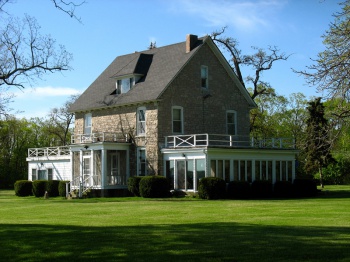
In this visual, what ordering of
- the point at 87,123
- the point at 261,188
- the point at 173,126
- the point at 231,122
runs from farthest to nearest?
the point at 87,123
the point at 231,122
the point at 173,126
the point at 261,188

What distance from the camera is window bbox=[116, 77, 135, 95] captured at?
40969 mm

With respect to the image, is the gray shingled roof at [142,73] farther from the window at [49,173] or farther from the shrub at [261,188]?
the shrub at [261,188]

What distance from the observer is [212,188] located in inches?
1302

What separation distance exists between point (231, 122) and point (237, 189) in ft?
29.6

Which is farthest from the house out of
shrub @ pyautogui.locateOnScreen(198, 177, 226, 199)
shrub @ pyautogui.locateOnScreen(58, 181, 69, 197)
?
shrub @ pyautogui.locateOnScreen(198, 177, 226, 199)

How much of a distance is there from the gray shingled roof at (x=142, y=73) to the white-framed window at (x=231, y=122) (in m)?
5.69

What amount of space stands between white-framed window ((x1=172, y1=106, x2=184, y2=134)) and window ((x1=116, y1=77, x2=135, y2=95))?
4191 mm

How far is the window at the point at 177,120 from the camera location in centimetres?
3858

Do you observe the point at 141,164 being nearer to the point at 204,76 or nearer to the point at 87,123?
the point at 87,123

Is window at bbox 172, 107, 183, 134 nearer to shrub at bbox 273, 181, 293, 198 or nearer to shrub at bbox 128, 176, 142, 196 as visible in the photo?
shrub at bbox 128, 176, 142, 196

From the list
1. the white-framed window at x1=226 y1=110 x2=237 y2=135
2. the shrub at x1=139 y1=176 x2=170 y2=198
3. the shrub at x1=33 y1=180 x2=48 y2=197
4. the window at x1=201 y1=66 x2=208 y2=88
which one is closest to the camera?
the shrub at x1=139 y1=176 x2=170 y2=198

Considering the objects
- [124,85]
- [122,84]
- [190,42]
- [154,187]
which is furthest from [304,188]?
[122,84]

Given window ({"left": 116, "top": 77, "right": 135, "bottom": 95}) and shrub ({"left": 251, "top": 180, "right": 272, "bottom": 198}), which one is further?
window ({"left": 116, "top": 77, "right": 135, "bottom": 95})

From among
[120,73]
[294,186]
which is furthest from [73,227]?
[120,73]
